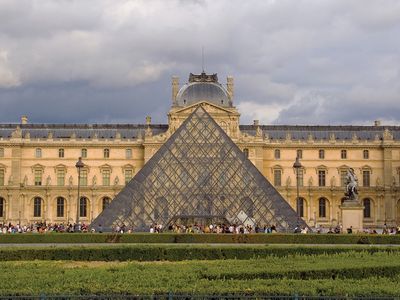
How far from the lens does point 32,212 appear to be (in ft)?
236

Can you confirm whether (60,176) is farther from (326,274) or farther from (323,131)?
(326,274)

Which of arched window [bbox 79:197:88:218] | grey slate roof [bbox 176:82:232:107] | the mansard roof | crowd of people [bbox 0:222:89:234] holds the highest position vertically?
grey slate roof [bbox 176:82:232:107]

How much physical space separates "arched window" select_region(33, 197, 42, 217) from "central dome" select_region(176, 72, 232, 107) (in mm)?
16629

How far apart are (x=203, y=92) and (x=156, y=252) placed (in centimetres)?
4990

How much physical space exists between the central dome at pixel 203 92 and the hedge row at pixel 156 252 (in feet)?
161

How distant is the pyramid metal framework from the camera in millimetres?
37094

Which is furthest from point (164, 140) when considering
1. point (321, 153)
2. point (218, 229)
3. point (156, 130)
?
point (218, 229)

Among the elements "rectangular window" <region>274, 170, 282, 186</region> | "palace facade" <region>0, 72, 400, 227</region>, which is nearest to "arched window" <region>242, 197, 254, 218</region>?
"palace facade" <region>0, 72, 400, 227</region>

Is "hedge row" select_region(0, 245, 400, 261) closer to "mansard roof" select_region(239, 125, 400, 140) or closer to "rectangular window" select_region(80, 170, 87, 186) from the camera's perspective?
"rectangular window" select_region(80, 170, 87, 186)

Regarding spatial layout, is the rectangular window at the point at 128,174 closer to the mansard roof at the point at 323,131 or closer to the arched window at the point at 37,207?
the arched window at the point at 37,207

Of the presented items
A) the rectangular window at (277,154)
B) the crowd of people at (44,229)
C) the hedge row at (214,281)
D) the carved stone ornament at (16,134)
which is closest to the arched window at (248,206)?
the crowd of people at (44,229)

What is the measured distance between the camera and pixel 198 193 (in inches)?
1521

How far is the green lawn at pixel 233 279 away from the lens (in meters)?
12.6

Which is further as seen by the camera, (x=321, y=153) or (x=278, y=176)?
(x=321, y=153)
